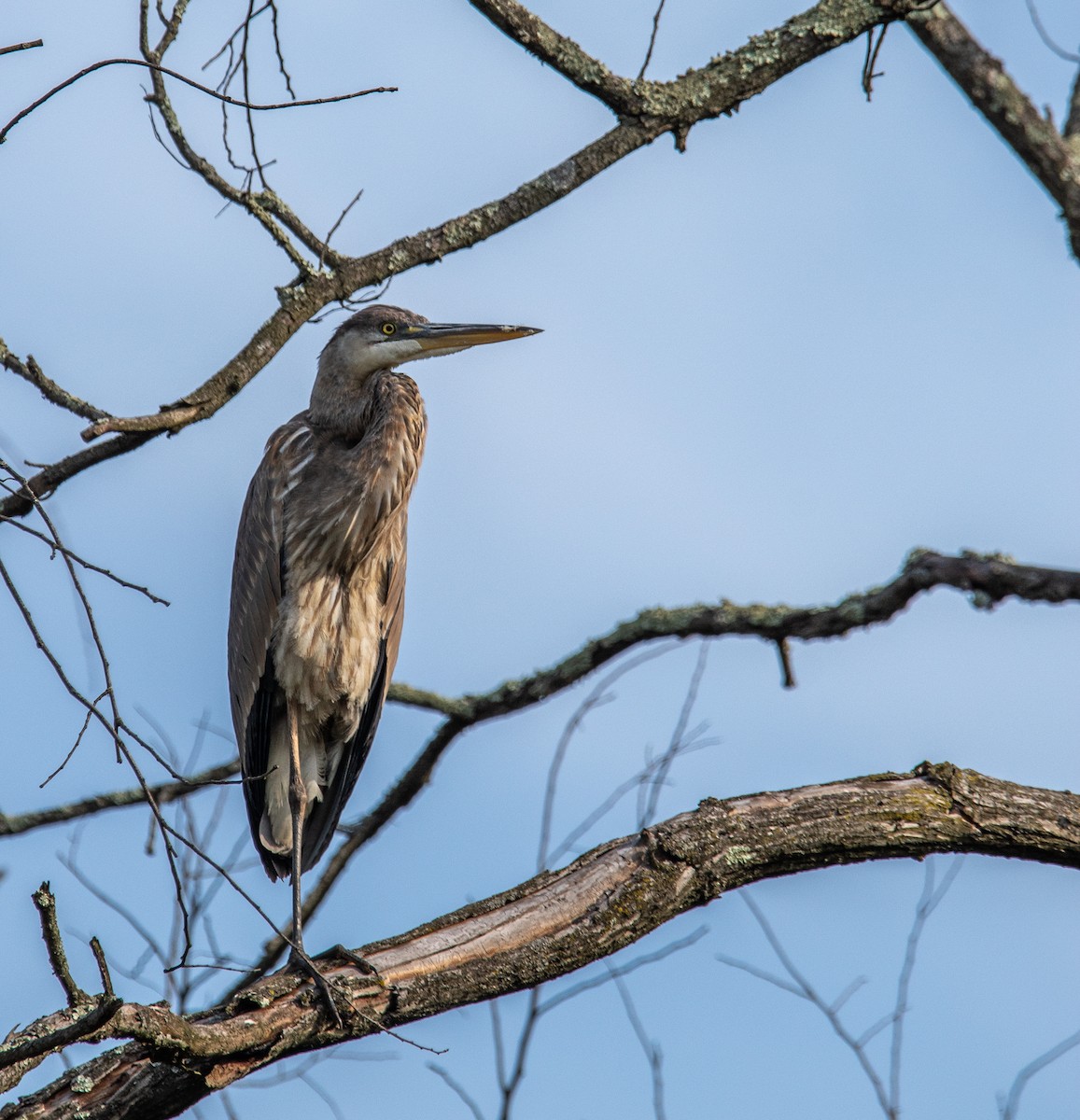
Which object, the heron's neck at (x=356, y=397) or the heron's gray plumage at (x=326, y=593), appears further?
the heron's neck at (x=356, y=397)

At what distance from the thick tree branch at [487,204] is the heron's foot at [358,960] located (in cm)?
127

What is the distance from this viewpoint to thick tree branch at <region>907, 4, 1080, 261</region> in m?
5.59

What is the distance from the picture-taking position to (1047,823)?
10.3 ft

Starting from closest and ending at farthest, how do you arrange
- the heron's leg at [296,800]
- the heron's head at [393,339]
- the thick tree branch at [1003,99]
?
1. the heron's leg at [296,800]
2. the heron's head at [393,339]
3. the thick tree branch at [1003,99]

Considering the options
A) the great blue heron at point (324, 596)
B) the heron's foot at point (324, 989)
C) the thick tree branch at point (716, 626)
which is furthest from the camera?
the great blue heron at point (324, 596)

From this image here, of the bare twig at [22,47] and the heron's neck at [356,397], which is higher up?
the heron's neck at [356,397]

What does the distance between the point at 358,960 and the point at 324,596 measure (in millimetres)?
1964

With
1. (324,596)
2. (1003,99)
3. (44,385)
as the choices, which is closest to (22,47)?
(44,385)

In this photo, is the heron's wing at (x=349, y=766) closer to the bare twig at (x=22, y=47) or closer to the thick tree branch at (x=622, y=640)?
the thick tree branch at (x=622, y=640)

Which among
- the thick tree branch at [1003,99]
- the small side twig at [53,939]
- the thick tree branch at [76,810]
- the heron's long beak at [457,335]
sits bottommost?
the small side twig at [53,939]

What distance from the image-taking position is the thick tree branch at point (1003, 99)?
5590 mm

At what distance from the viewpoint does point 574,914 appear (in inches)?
114

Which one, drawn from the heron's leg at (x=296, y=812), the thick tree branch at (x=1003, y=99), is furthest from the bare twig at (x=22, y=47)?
the thick tree branch at (x=1003, y=99)

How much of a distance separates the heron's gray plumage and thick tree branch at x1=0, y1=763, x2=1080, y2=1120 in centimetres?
175
